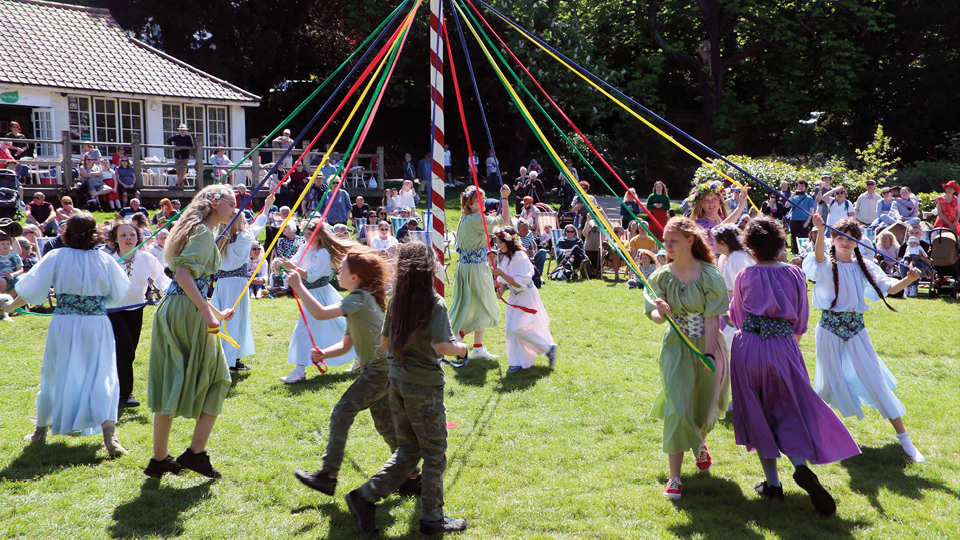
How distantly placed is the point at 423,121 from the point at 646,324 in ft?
66.4

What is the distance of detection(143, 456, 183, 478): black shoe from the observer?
4.54m

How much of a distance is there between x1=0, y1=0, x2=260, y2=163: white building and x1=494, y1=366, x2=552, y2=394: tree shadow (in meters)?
14.1

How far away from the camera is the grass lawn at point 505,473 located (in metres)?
4.02

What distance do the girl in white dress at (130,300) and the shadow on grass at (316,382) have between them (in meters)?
1.25

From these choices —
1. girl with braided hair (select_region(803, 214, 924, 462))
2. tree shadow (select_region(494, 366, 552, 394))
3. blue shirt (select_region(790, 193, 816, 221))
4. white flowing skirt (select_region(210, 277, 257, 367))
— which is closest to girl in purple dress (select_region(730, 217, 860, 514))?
girl with braided hair (select_region(803, 214, 924, 462))

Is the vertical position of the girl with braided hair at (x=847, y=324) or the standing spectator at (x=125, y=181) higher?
the standing spectator at (x=125, y=181)

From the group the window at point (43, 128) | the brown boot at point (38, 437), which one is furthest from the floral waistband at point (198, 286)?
the window at point (43, 128)

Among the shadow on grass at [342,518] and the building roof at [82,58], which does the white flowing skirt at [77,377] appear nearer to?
the shadow on grass at [342,518]

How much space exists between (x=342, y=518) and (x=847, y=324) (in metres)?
3.54

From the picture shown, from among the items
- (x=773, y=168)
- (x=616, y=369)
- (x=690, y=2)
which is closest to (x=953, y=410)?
(x=616, y=369)

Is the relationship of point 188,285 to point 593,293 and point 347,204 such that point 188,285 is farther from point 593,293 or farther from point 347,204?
point 347,204

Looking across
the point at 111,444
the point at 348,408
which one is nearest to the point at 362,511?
the point at 348,408

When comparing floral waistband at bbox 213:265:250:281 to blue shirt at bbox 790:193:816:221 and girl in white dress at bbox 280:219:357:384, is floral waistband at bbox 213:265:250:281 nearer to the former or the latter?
girl in white dress at bbox 280:219:357:384

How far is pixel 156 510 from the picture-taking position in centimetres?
419
